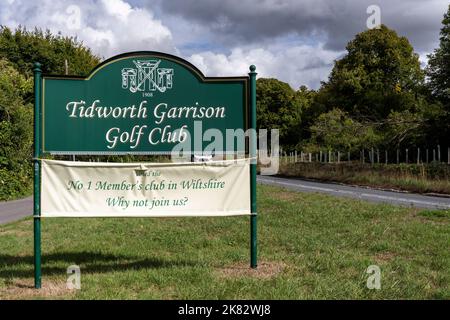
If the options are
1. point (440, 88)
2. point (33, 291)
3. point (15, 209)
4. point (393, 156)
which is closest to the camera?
point (33, 291)

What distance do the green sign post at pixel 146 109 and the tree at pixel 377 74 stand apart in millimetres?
38822

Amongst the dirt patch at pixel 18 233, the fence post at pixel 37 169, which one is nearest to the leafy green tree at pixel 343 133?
the dirt patch at pixel 18 233

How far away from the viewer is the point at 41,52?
1624 inches

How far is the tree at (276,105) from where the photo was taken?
6531 centimetres

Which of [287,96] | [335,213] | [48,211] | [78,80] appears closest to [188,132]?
[78,80]

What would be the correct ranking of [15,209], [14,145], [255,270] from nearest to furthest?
1. [255,270]
2. [15,209]
3. [14,145]

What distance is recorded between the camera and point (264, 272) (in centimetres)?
672

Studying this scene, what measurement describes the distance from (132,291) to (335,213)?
7.77 m

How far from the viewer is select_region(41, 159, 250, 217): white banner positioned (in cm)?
645

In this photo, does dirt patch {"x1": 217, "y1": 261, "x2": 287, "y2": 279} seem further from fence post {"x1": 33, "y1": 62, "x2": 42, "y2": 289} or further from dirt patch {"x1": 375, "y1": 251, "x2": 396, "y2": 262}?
fence post {"x1": 33, "y1": 62, "x2": 42, "y2": 289}

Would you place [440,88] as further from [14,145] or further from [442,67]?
[14,145]

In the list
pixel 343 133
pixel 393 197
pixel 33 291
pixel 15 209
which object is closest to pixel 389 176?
pixel 393 197

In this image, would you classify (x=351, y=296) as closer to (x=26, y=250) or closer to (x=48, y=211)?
(x=48, y=211)

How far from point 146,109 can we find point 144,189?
39.6 inches
